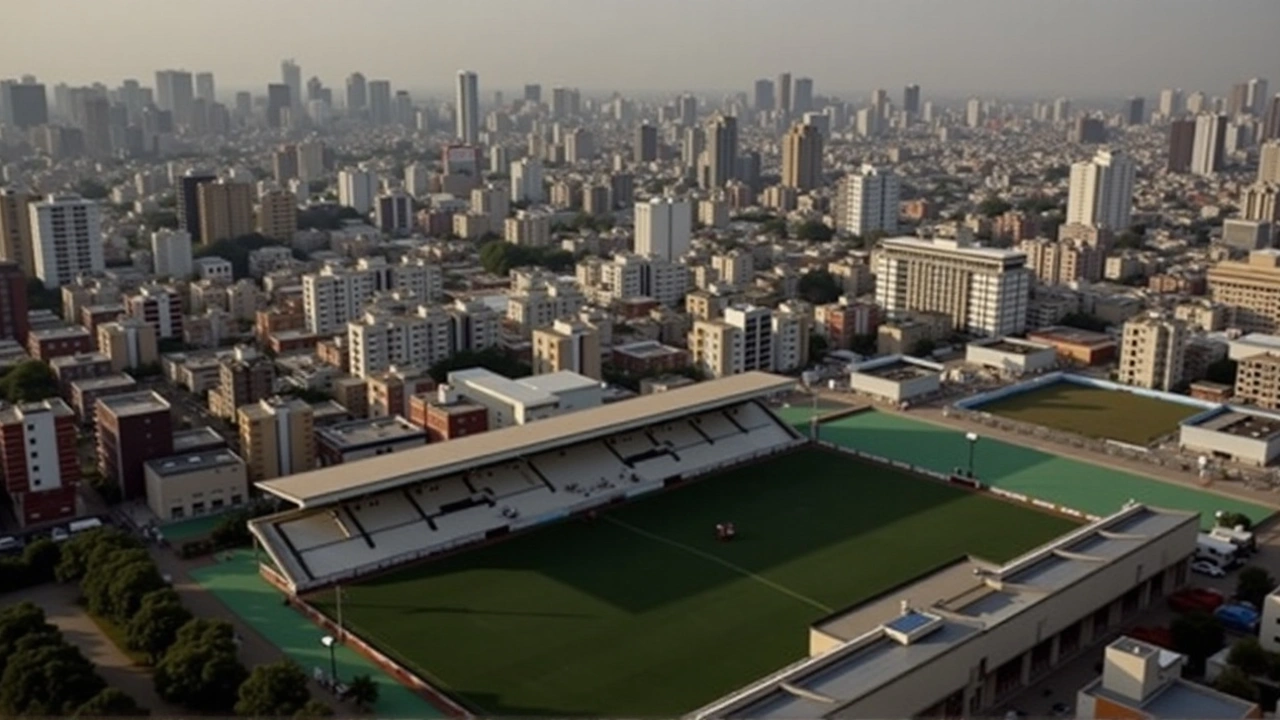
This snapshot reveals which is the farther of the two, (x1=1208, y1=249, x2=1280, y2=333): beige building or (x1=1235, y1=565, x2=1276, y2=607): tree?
(x1=1208, y1=249, x2=1280, y2=333): beige building

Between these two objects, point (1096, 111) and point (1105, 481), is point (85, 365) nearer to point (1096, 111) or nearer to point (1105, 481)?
point (1105, 481)

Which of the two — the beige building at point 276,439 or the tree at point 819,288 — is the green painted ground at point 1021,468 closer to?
the beige building at point 276,439

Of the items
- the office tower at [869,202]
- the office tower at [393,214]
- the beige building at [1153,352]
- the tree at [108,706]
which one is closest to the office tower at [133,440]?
the tree at [108,706]

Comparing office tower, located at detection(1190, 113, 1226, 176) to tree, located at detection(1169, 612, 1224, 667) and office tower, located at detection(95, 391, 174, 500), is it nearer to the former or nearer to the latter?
tree, located at detection(1169, 612, 1224, 667)

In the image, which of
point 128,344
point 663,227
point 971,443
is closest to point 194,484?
point 128,344

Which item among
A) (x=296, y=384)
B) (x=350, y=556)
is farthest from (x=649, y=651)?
(x=296, y=384)

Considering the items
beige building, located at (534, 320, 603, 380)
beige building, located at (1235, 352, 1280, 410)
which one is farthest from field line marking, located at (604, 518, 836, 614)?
beige building, located at (1235, 352, 1280, 410)
